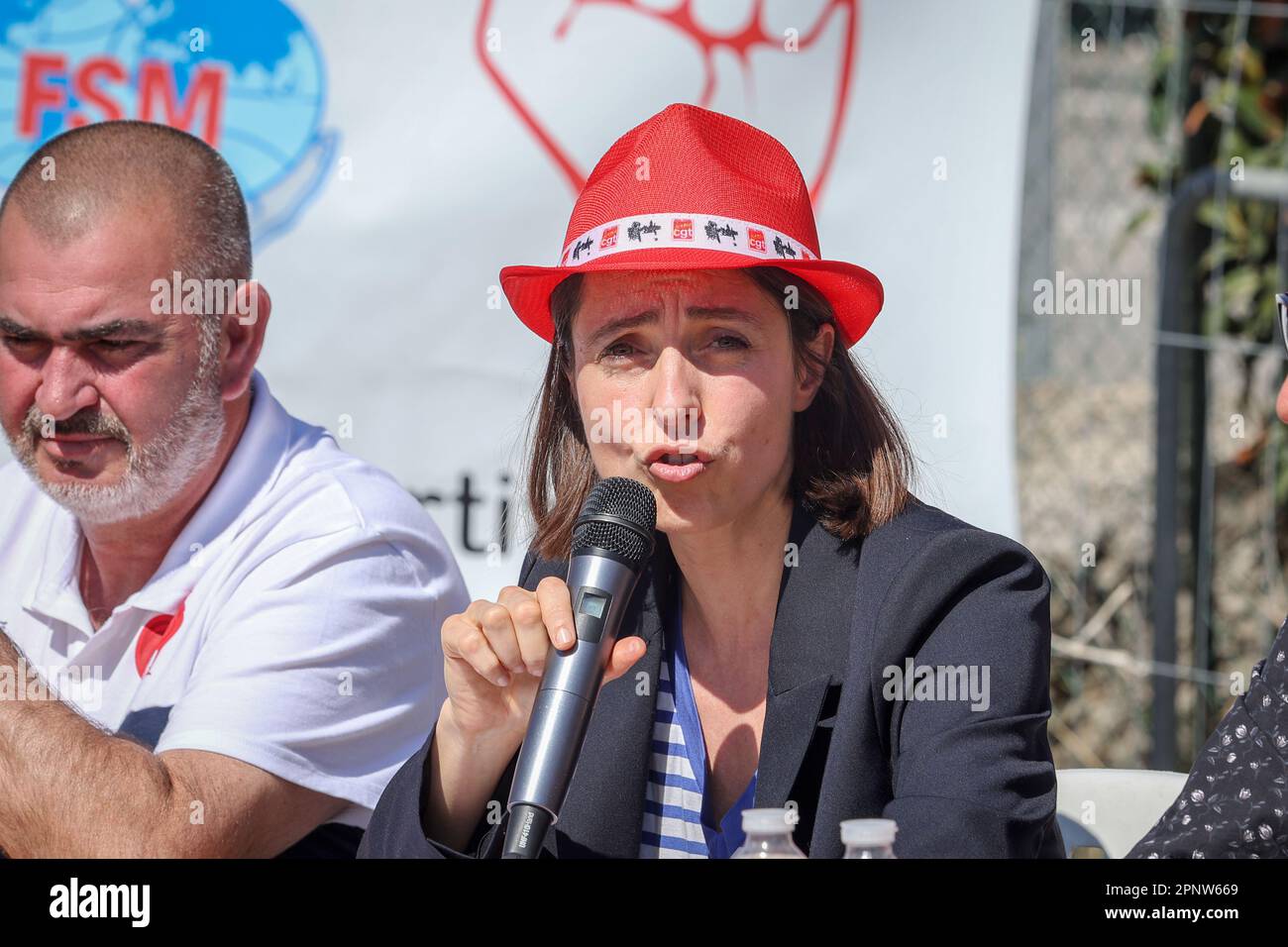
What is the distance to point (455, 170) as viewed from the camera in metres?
2.83

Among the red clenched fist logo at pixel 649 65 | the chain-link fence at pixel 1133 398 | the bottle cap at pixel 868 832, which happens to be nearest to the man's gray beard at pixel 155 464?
the red clenched fist logo at pixel 649 65

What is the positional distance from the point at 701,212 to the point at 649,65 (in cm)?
113

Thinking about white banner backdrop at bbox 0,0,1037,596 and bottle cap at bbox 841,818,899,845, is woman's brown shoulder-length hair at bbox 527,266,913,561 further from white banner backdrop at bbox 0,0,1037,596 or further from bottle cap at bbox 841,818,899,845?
bottle cap at bbox 841,818,899,845

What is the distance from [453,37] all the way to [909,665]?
5.54 feet

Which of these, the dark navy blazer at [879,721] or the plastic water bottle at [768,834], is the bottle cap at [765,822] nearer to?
the plastic water bottle at [768,834]

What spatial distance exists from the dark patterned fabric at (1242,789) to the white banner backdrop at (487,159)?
1169mm

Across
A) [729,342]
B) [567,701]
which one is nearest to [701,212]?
[729,342]

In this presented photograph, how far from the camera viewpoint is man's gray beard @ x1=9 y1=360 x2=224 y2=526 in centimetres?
230

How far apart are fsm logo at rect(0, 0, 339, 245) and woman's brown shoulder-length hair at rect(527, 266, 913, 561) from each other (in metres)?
0.88

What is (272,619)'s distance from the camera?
6.91 feet

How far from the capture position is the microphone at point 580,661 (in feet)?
4.38

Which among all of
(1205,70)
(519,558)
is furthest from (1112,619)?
(519,558)
